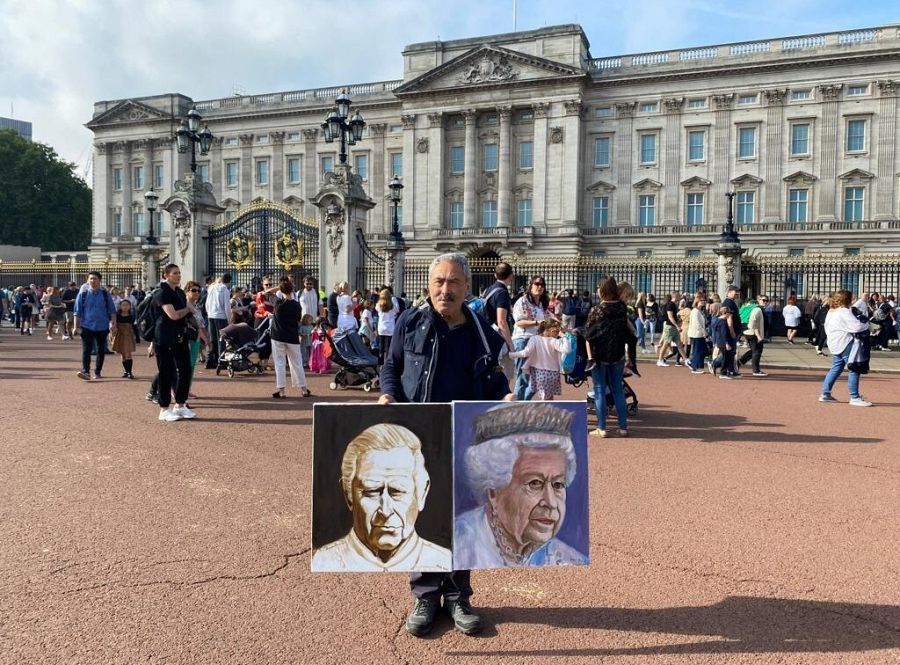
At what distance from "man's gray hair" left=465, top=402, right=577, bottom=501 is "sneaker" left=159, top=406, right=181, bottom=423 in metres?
6.42

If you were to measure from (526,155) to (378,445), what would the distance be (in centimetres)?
4906

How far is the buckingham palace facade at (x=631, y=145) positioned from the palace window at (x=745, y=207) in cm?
9

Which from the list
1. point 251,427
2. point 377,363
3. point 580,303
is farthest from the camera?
point 580,303

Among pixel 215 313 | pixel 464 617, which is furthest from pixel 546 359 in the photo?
pixel 215 313

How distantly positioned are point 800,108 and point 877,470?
45011mm

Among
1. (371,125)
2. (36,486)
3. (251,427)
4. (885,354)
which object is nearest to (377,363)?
(251,427)

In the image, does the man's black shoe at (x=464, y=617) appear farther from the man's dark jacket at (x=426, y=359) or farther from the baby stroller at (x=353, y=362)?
the baby stroller at (x=353, y=362)

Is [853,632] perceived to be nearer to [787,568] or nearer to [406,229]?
[787,568]

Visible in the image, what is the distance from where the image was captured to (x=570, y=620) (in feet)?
11.9

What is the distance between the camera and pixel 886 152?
4322 centimetres

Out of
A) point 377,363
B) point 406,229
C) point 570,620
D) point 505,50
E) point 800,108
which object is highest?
point 505,50

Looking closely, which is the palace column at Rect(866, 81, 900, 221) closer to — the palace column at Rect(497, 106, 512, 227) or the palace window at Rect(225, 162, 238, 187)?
the palace column at Rect(497, 106, 512, 227)

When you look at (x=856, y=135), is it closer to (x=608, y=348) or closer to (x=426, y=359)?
(x=608, y=348)

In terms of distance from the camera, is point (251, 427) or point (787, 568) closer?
point (787, 568)
